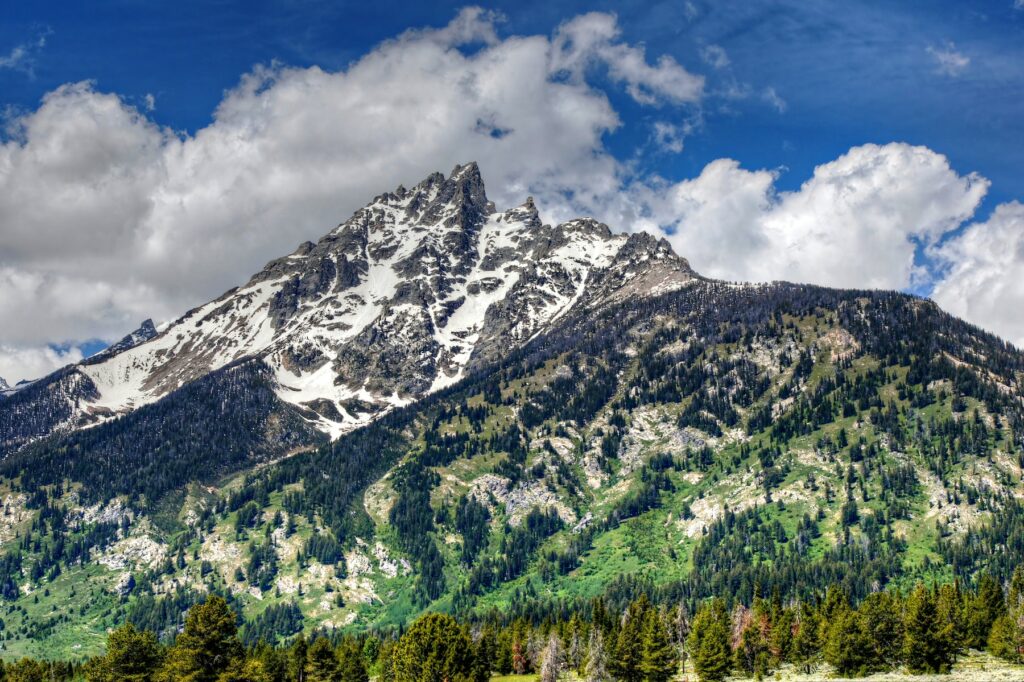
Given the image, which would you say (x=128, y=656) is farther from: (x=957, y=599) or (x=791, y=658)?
(x=957, y=599)

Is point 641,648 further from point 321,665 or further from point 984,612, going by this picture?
point 984,612

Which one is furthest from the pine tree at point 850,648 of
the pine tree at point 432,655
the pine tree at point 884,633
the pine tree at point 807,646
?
the pine tree at point 432,655

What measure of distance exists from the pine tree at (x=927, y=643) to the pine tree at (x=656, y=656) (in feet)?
132

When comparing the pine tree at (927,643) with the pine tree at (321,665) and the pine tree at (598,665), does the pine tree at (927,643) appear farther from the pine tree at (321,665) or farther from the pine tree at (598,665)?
the pine tree at (321,665)

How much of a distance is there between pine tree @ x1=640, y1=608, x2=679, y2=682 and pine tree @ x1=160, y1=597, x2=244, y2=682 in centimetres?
7154

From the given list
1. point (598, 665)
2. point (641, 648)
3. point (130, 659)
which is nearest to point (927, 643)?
point (641, 648)

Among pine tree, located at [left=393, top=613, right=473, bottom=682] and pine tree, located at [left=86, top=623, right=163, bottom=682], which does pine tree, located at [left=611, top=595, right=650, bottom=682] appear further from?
pine tree, located at [left=86, top=623, right=163, bottom=682]

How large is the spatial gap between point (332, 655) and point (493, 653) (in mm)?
37789

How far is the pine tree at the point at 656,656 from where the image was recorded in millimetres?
158500

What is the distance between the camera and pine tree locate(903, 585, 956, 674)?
15138 cm

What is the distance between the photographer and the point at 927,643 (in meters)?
152

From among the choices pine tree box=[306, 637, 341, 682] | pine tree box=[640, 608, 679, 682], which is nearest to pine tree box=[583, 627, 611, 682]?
pine tree box=[640, 608, 679, 682]

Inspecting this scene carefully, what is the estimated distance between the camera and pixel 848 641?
156m

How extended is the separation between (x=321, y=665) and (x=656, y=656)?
6410cm
